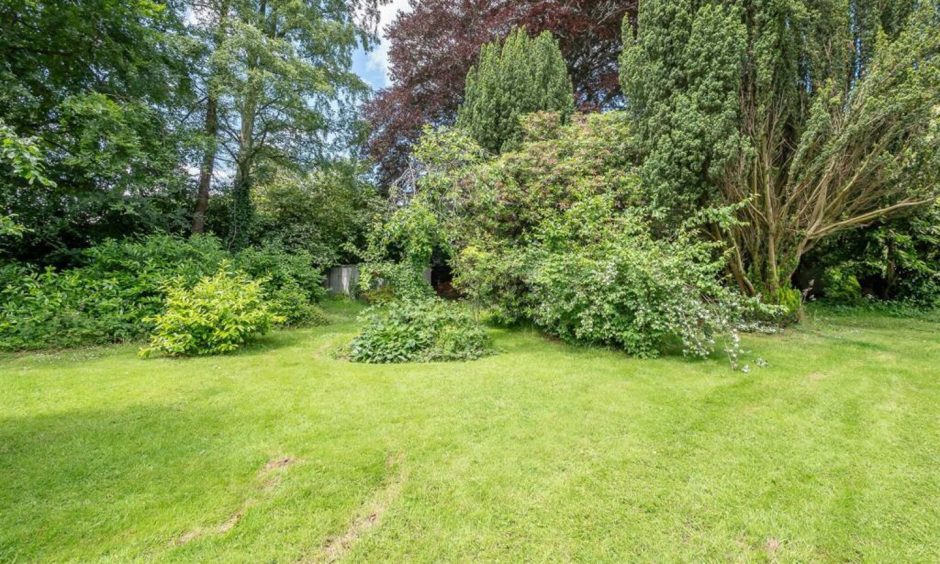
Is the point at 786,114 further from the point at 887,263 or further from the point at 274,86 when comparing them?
the point at 274,86

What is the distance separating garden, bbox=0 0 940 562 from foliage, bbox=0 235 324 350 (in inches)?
2.2

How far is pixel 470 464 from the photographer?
97.7 inches

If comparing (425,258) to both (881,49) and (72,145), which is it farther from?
(881,49)

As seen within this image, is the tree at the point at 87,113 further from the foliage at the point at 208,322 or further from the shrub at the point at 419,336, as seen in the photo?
the shrub at the point at 419,336

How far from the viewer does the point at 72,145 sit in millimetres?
6793

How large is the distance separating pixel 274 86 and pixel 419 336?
25.2ft

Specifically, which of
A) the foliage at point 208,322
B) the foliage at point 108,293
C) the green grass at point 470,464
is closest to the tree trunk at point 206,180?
the foliage at point 108,293

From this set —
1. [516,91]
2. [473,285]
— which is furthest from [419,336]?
[516,91]

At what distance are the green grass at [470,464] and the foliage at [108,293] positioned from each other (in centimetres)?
110

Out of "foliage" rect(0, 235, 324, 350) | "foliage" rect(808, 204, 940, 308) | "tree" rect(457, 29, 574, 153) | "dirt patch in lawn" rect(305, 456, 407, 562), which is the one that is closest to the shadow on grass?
"dirt patch in lawn" rect(305, 456, 407, 562)

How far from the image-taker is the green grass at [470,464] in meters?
1.84

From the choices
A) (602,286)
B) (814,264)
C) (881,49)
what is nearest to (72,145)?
(602,286)

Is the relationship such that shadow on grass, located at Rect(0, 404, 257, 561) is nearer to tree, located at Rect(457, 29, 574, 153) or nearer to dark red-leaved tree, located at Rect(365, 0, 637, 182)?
tree, located at Rect(457, 29, 574, 153)

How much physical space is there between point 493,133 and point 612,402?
6747mm
